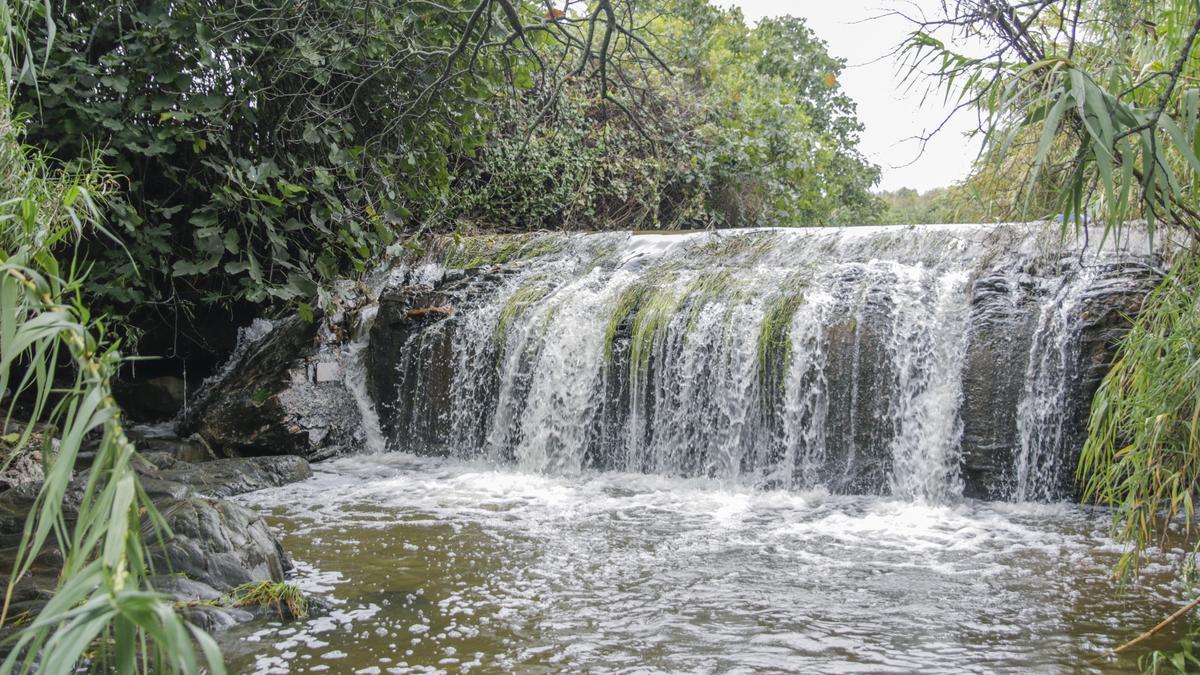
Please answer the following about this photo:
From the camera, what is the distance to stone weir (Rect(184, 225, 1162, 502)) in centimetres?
679

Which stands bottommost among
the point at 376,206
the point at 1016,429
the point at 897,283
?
the point at 1016,429

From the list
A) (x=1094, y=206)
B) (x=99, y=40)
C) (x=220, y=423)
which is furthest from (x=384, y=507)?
(x=1094, y=206)

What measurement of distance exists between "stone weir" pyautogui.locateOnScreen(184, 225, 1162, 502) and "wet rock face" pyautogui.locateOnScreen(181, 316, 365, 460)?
26 mm

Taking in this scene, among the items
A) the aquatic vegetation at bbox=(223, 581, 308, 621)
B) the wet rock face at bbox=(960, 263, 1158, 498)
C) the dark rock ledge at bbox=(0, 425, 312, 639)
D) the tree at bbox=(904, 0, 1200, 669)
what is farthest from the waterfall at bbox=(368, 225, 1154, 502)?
the aquatic vegetation at bbox=(223, 581, 308, 621)

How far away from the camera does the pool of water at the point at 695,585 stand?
12.4ft

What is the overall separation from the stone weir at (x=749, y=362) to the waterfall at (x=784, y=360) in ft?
0.05

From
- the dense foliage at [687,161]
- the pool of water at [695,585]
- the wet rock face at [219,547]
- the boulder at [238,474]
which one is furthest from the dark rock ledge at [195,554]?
the dense foliage at [687,161]

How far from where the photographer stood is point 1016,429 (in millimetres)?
6727

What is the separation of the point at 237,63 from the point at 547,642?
17.1 feet

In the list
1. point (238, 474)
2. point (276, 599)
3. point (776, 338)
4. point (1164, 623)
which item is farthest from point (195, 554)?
point (776, 338)

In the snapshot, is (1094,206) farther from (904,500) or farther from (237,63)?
(237,63)

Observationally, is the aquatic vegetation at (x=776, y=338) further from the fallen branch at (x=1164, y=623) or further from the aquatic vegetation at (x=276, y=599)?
the aquatic vegetation at (x=276, y=599)

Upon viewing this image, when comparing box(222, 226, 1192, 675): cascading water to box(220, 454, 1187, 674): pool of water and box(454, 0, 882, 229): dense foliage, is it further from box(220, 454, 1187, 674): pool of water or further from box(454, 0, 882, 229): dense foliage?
box(454, 0, 882, 229): dense foliage

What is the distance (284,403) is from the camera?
339 inches
